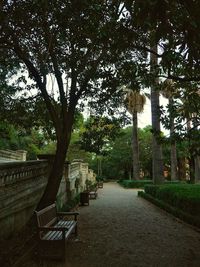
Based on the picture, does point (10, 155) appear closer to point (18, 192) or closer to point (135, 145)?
point (18, 192)

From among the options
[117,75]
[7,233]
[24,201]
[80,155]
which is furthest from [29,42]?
[80,155]

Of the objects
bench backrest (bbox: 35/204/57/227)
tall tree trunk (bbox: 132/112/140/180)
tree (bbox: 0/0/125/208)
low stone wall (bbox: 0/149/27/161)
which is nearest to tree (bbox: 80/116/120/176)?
tree (bbox: 0/0/125/208)

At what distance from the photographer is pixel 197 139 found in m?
12.6

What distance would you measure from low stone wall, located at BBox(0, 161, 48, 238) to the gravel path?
145cm

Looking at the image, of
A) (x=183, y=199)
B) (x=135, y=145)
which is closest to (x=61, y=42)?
(x=183, y=199)

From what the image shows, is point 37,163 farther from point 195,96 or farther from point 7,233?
point 195,96

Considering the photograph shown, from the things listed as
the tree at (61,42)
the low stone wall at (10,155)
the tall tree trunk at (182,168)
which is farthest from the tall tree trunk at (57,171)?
the tall tree trunk at (182,168)

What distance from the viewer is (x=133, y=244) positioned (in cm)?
952

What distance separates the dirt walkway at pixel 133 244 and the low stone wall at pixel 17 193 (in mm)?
1441

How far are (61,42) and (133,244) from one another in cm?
612

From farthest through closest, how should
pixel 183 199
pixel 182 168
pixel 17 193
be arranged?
1. pixel 182 168
2. pixel 183 199
3. pixel 17 193

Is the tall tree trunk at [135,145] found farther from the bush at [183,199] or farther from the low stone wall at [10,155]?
the bush at [183,199]

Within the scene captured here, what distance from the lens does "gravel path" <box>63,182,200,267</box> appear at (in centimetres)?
775

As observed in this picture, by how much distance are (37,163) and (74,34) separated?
4.13 m
